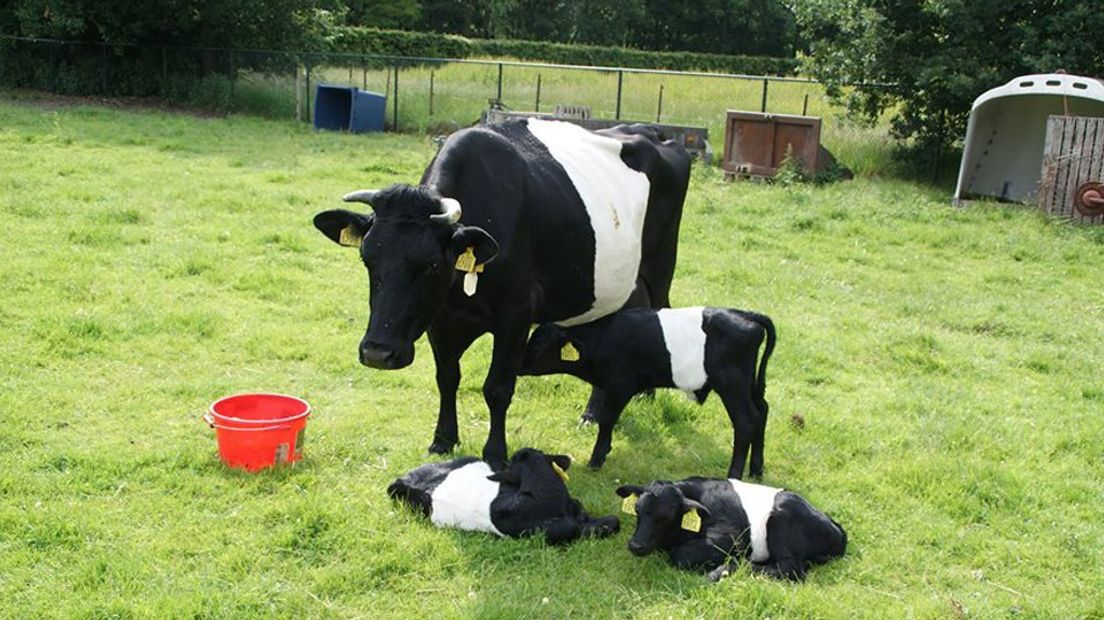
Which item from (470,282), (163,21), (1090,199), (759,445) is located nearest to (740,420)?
(759,445)

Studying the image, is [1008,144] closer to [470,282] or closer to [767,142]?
[767,142]

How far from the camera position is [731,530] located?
4.44 meters

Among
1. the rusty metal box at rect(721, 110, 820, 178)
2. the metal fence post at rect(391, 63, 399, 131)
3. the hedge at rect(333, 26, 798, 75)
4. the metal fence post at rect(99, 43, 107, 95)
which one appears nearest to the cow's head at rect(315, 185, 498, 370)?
the rusty metal box at rect(721, 110, 820, 178)

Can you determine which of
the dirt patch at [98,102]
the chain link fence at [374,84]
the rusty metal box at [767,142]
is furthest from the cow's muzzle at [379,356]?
the dirt patch at [98,102]

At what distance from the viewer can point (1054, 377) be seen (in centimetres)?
754

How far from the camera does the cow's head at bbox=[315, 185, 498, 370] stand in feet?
14.7

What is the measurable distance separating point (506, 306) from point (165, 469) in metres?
1.91

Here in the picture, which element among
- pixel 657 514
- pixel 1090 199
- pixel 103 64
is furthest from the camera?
pixel 103 64

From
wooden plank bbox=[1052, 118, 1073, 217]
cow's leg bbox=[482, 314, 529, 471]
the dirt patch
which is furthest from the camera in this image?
the dirt patch

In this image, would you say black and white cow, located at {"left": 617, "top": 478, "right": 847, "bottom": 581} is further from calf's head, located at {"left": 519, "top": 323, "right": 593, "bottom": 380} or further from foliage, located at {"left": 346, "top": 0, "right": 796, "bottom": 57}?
foliage, located at {"left": 346, "top": 0, "right": 796, "bottom": 57}

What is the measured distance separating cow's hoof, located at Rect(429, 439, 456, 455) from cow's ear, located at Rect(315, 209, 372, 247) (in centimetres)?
133

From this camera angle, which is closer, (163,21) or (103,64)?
(163,21)

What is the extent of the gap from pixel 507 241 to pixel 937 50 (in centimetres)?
1487

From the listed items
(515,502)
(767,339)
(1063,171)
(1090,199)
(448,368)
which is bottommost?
(515,502)
